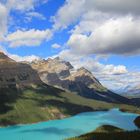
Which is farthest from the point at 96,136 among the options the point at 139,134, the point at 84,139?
the point at 139,134

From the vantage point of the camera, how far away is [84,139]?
5295 inches

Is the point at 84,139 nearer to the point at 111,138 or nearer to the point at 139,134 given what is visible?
the point at 111,138

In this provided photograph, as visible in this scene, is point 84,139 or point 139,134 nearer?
point 139,134

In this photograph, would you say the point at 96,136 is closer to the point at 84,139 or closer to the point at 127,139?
the point at 84,139

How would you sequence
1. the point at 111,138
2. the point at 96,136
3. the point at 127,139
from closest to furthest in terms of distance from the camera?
the point at 127,139
the point at 111,138
the point at 96,136

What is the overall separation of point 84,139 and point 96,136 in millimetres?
4425

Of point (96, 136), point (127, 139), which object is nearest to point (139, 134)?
point (127, 139)

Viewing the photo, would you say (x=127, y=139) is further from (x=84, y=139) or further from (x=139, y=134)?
(x=84, y=139)

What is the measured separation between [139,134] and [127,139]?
7.23 m

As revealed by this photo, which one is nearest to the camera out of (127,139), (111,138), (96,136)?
(127,139)

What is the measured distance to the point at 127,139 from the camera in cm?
11644

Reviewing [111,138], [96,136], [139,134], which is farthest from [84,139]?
[139,134]

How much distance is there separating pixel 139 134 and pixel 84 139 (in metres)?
21.6

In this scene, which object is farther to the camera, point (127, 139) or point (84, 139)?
point (84, 139)
